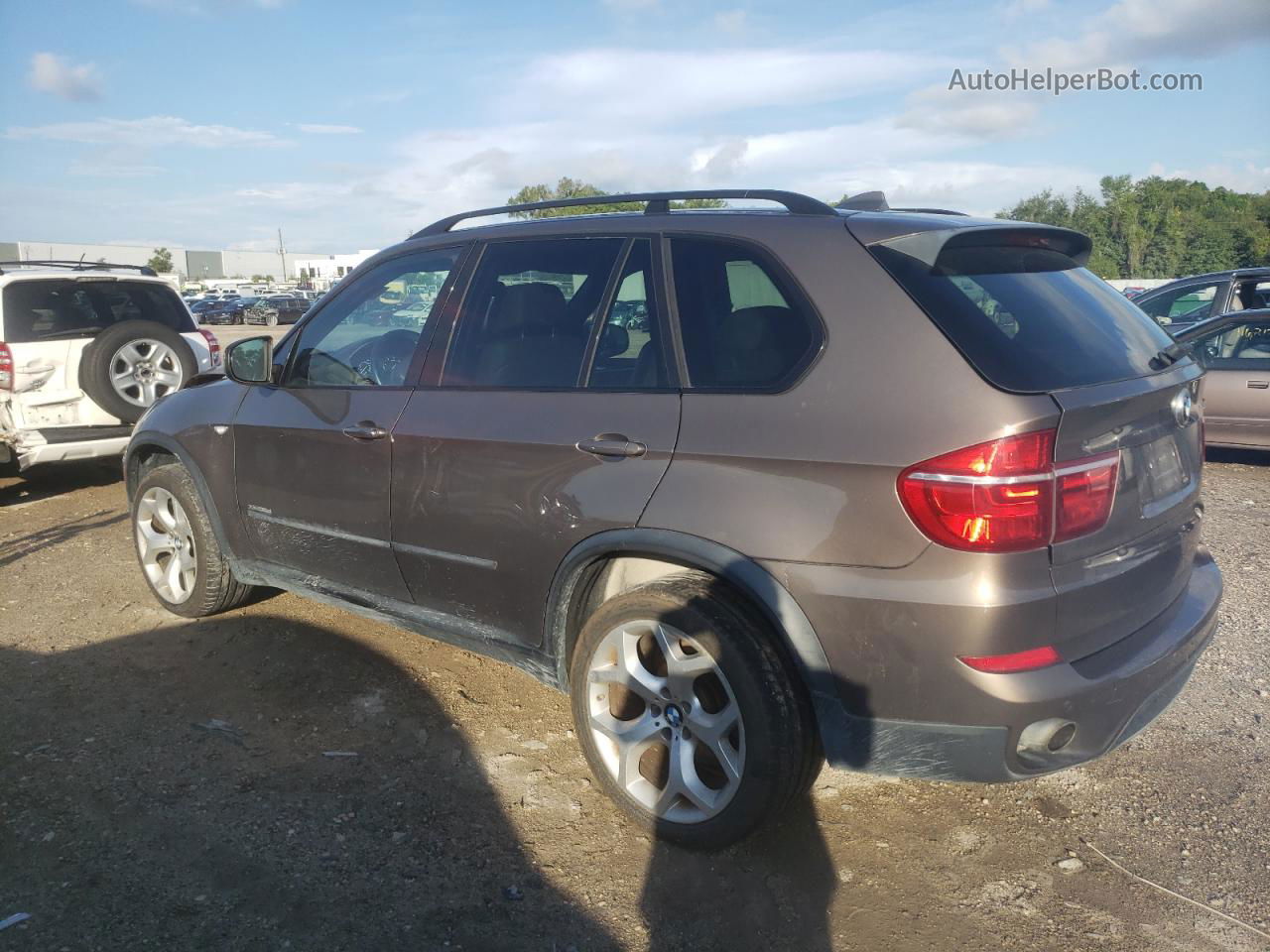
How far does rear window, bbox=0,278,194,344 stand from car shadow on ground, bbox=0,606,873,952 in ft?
12.3

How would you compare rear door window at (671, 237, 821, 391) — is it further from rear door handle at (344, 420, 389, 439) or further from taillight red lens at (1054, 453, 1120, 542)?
rear door handle at (344, 420, 389, 439)

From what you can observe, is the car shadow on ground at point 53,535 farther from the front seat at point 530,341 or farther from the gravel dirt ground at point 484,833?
the front seat at point 530,341

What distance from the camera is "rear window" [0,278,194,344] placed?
676cm

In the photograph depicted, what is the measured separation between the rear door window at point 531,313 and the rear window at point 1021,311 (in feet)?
3.25

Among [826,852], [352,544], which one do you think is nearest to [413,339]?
[352,544]

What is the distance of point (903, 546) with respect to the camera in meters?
2.33

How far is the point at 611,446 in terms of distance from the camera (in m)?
2.82

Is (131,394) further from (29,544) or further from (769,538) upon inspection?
(769,538)

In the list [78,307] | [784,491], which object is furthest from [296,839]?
[78,307]

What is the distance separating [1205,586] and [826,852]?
1447 millimetres

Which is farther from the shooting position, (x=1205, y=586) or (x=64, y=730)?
(x=64, y=730)

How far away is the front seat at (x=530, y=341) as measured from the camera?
314cm

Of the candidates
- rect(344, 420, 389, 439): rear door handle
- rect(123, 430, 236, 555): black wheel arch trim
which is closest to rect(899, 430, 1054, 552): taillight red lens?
rect(344, 420, 389, 439): rear door handle

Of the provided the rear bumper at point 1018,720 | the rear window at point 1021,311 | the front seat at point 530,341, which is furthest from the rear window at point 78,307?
the rear bumper at point 1018,720
